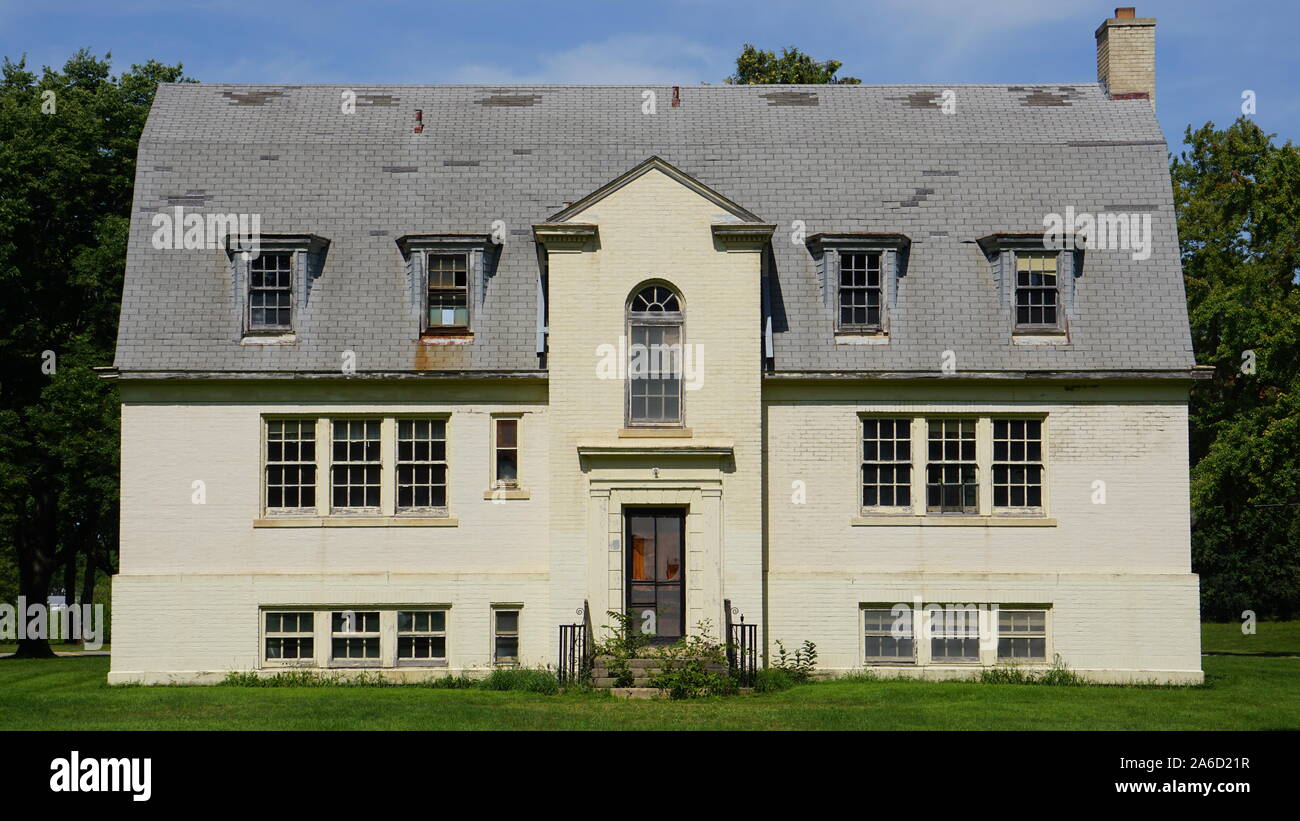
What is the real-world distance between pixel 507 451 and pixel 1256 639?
3034cm

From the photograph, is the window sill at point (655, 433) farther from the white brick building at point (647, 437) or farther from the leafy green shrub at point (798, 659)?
the leafy green shrub at point (798, 659)

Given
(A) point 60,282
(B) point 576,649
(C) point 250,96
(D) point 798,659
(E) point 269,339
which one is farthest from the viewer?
(A) point 60,282

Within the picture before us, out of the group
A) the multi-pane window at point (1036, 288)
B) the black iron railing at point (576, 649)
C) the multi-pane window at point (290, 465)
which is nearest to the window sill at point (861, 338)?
the multi-pane window at point (1036, 288)

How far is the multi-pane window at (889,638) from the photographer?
26828 millimetres

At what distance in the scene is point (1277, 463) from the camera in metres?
36.9

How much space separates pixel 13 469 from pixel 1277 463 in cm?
3045

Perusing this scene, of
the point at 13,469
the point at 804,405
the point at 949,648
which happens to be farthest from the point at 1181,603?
the point at 13,469

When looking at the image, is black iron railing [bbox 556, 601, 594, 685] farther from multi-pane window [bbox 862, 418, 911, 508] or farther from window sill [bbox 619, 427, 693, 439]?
multi-pane window [bbox 862, 418, 911, 508]

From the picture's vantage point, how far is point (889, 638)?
2688 centimetres

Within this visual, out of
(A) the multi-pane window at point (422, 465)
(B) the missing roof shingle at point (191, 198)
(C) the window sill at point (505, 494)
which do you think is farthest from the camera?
(B) the missing roof shingle at point (191, 198)

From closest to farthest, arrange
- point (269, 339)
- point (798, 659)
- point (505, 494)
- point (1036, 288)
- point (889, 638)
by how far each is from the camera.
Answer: point (798, 659) < point (505, 494) < point (889, 638) < point (269, 339) < point (1036, 288)

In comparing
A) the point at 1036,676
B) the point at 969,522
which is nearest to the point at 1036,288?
the point at 969,522

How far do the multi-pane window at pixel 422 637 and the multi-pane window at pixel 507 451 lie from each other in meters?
2.61

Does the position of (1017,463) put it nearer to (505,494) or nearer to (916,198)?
(916,198)
